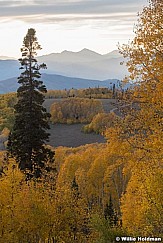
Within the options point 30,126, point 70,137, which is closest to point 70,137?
point 70,137

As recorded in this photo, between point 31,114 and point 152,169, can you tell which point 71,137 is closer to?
point 31,114

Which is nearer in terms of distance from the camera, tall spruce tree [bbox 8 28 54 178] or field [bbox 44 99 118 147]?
tall spruce tree [bbox 8 28 54 178]

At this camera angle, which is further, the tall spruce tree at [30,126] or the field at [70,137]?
the field at [70,137]

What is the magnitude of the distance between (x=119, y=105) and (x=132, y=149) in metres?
Answer: 1.54

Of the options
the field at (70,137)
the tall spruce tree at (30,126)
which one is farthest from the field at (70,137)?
the tall spruce tree at (30,126)

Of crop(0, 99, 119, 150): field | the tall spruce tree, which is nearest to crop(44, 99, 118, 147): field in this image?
crop(0, 99, 119, 150): field

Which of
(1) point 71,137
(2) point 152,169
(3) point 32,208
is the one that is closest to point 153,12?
(2) point 152,169

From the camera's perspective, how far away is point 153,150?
590 inches

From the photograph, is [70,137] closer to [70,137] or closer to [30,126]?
[70,137]

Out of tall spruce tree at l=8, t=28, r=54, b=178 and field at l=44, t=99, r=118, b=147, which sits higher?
tall spruce tree at l=8, t=28, r=54, b=178

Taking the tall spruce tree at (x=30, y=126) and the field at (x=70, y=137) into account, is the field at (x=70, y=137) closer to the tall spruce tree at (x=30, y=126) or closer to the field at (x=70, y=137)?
the field at (x=70, y=137)

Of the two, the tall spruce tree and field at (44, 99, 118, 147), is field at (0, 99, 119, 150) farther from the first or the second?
the tall spruce tree

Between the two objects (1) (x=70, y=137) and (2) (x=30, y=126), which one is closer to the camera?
(2) (x=30, y=126)

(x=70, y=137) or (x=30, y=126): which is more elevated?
(x=30, y=126)
